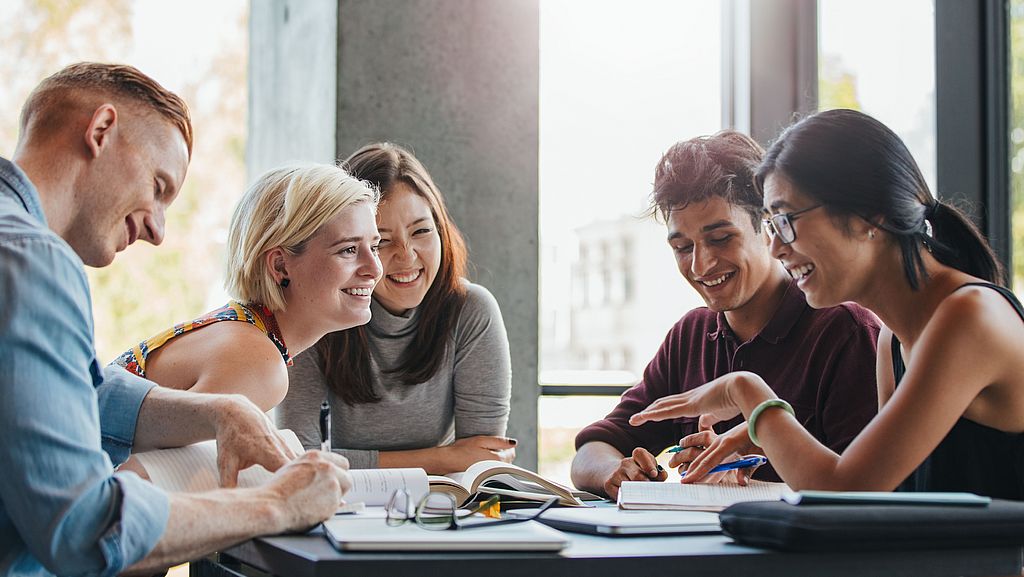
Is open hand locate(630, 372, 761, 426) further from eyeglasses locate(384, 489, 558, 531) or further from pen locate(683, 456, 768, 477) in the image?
eyeglasses locate(384, 489, 558, 531)

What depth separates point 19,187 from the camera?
4.16 feet

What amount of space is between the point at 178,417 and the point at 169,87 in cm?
304

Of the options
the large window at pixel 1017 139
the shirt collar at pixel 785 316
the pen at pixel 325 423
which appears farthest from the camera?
the large window at pixel 1017 139

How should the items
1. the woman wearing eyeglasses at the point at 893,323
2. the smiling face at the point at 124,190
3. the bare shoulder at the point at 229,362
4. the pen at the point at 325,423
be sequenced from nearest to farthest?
the smiling face at the point at 124,190, the woman wearing eyeglasses at the point at 893,323, the bare shoulder at the point at 229,362, the pen at the point at 325,423

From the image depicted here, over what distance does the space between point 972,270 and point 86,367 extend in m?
1.44

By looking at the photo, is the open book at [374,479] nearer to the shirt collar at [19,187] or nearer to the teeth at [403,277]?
the shirt collar at [19,187]

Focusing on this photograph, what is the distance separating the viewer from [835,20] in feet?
14.1

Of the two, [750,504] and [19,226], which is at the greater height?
[19,226]

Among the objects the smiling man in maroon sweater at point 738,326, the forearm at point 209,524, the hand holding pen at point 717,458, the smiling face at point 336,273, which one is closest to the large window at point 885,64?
the smiling man in maroon sweater at point 738,326

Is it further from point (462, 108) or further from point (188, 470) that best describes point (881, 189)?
point (462, 108)

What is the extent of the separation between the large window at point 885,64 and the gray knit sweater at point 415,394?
1.78 meters

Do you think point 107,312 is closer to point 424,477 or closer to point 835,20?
point 424,477

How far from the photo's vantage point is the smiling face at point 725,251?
2.24m

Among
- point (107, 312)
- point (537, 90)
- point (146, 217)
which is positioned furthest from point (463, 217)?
point (146, 217)
